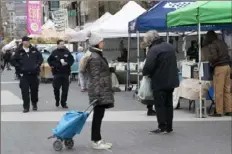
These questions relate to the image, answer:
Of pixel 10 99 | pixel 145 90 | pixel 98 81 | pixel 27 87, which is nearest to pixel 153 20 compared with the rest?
pixel 27 87

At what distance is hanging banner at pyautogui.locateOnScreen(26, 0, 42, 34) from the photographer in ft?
116

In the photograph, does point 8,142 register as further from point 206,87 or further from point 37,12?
point 37,12

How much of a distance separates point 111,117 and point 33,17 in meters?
25.4

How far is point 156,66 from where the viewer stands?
357 inches

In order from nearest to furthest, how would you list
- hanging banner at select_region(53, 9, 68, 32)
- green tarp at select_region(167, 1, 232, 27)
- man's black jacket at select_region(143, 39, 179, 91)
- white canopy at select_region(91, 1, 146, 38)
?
1. man's black jacket at select_region(143, 39, 179, 91)
2. green tarp at select_region(167, 1, 232, 27)
3. white canopy at select_region(91, 1, 146, 38)
4. hanging banner at select_region(53, 9, 68, 32)

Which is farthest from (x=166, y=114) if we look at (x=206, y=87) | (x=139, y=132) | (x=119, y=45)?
(x=119, y=45)

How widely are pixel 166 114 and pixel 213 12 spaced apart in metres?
2.69

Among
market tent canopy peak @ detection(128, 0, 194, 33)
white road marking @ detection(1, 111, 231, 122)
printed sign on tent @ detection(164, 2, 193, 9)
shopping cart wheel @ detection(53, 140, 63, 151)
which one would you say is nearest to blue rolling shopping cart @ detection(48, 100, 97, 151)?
shopping cart wheel @ detection(53, 140, 63, 151)

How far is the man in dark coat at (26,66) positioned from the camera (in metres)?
12.2

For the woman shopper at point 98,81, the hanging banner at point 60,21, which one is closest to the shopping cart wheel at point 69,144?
the woman shopper at point 98,81

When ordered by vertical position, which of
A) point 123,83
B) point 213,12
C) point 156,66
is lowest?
point 123,83

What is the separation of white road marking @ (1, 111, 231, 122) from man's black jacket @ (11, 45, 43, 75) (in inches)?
40.4

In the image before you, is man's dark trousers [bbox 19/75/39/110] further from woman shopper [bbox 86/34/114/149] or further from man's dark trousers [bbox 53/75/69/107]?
woman shopper [bbox 86/34/114/149]

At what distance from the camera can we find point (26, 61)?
12281mm
